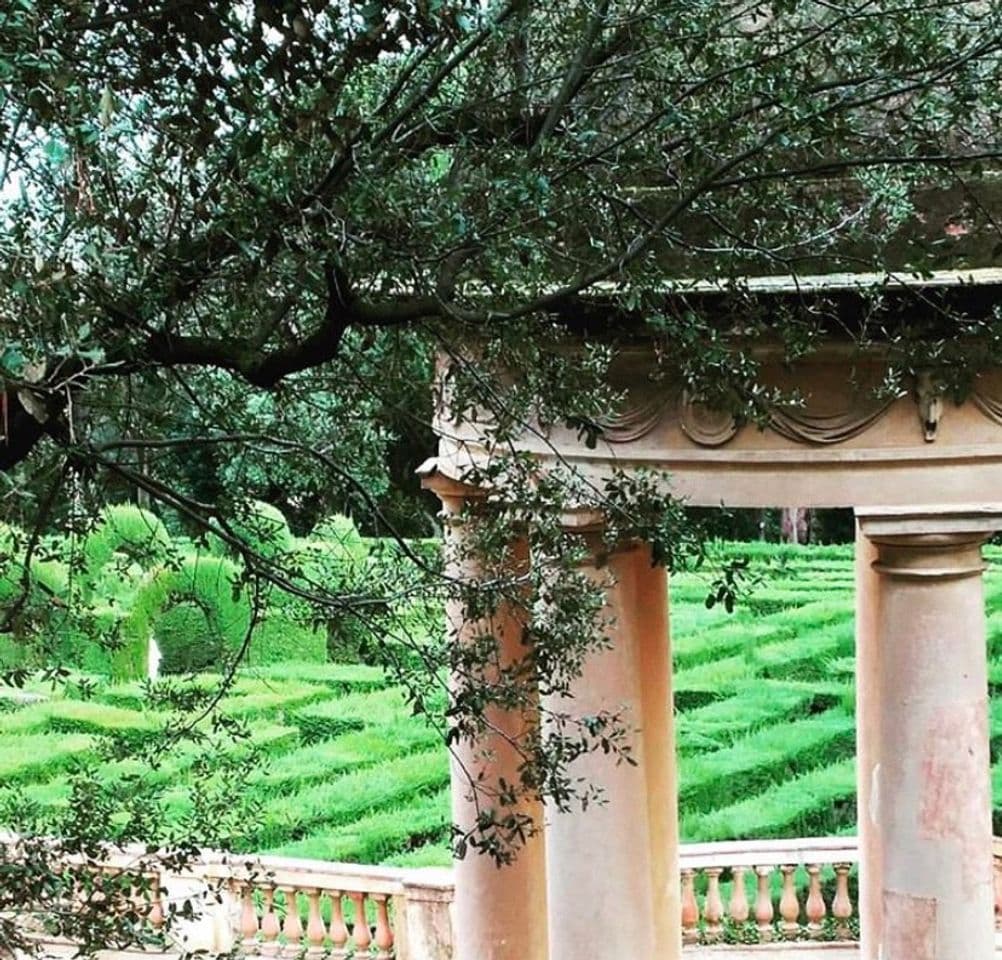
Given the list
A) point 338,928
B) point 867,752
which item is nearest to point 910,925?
point 867,752

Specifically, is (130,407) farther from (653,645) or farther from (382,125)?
(653,645)

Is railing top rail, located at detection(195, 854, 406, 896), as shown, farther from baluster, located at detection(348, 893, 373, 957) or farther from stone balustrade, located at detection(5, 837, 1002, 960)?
baluster, located at detection(348, 893, 373, 957)

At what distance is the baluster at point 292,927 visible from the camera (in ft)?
45.5

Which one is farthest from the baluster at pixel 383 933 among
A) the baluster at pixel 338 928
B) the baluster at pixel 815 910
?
the baluster at pixel 815 910

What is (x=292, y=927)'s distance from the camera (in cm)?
1402

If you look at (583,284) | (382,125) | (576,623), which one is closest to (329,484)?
(576,623)

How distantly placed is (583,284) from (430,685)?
197 centimetres

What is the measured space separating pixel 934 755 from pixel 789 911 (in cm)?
633

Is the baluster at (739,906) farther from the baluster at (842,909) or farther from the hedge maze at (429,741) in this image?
the hedge maze at (429,741)

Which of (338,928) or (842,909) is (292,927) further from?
(842,909)

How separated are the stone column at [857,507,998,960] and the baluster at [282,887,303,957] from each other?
6779 millimetres

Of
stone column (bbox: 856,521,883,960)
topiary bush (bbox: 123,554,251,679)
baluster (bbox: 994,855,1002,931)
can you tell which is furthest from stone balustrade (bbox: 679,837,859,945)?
topiary bush (bbox: 123,554,251,679)

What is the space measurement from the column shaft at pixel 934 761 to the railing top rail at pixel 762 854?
19.3 ft

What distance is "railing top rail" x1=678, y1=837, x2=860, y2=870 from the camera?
1425 cm
